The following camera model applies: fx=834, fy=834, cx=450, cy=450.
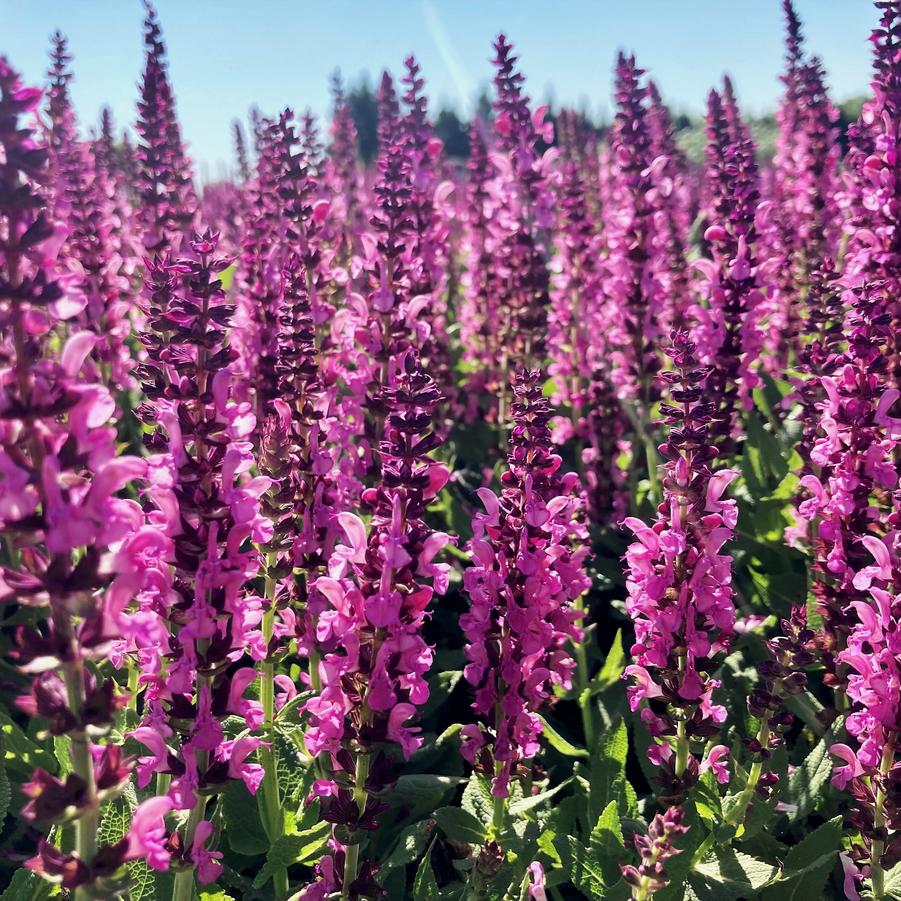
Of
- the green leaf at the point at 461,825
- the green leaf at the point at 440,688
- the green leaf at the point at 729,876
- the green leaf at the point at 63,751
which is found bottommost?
the green leaf at the point at 729,876

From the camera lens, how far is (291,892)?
3.45 m

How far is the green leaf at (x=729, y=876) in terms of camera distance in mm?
3027

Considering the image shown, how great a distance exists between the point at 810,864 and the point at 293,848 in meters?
2.02

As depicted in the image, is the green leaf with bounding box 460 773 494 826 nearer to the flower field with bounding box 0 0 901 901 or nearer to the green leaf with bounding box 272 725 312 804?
the flower field with bounding box 0 0 901 901

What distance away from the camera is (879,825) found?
2.94 metres

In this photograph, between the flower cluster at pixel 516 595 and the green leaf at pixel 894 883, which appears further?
the green leaf at pixel 894 883

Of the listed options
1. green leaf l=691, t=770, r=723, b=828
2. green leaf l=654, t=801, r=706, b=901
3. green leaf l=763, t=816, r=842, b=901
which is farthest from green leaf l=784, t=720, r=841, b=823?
green leaf l=654, t=801, r=706, b=901

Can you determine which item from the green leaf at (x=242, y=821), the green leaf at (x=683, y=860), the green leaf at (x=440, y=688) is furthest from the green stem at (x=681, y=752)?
the green leaf at (x=242, y=821)

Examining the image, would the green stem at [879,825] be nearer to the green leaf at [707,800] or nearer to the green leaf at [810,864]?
the green leaf at [810,864]

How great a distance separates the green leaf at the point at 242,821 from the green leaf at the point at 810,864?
6.74 feet

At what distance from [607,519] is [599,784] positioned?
270 cm

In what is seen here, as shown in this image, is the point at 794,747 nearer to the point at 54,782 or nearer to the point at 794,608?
the point at 794,608

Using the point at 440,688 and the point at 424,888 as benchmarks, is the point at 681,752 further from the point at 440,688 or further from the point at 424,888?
the point at 440,688

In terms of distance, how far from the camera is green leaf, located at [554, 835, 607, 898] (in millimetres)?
3055
